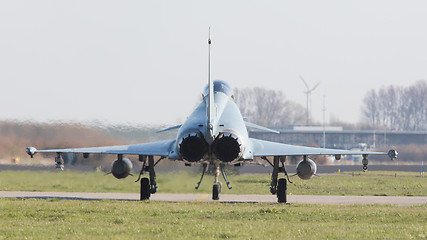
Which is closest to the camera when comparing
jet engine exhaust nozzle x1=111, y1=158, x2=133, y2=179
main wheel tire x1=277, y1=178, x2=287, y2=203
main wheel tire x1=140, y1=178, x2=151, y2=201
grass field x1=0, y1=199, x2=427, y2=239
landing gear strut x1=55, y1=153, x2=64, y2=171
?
grass field x1=0, y1=199, x2=427, y2=239

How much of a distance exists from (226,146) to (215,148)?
0.37m

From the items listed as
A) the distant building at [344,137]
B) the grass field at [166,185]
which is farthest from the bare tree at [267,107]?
the grass field at [166,185]

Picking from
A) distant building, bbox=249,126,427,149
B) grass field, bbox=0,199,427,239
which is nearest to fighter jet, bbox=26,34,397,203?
grass field, bbox=0,199,427,239

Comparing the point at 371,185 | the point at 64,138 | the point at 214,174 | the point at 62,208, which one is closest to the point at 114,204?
the point at 62,208

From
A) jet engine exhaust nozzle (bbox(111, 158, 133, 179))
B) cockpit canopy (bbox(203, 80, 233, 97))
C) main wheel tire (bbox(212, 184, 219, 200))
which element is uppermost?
cockpit canopy (bbox(203, 80, 233, 97))

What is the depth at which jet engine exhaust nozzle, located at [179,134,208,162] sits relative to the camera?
24.3 metres

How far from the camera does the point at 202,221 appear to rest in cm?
1962

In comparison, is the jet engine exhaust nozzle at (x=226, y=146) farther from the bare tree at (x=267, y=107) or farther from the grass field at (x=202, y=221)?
the bare tree at (x=267, y=107)

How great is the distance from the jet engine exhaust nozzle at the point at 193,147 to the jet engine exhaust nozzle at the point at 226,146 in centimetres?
40

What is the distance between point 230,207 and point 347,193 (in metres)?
13.3

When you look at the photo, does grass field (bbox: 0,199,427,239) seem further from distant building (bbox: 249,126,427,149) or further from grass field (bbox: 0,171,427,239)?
distant building (bbox: 249,126,427,149)

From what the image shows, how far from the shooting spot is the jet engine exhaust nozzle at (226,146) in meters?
24.5

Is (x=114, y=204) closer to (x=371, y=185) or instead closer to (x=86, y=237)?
(x=86, y=237)

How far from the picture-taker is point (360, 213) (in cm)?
2220
